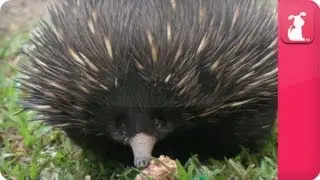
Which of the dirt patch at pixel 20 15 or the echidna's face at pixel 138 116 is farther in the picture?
the dirt patch at pixel 20 15

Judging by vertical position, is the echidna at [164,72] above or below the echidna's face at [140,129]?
above

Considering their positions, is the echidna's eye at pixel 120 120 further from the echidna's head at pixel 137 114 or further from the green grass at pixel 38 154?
the green grass at pixel 38 154

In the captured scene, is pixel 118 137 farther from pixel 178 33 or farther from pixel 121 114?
pixel 178 33

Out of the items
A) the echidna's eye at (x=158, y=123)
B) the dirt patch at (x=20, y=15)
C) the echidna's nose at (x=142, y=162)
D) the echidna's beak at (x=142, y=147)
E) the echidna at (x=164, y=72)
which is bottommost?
the echidna's nose at (x=142, y=162)

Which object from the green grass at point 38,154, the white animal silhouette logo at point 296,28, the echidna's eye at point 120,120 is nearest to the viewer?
the white animal silhouette logo at point 296,28

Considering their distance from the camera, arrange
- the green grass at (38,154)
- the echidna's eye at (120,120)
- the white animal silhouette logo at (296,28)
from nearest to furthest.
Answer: the white animal silhouette logo at (296,28), the echidna's eye at (120,120), the green grass at (38,154)

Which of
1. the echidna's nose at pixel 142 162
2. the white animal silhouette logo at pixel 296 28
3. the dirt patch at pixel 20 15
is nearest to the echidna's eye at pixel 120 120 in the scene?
the echidna's nose at pixel 142 162
